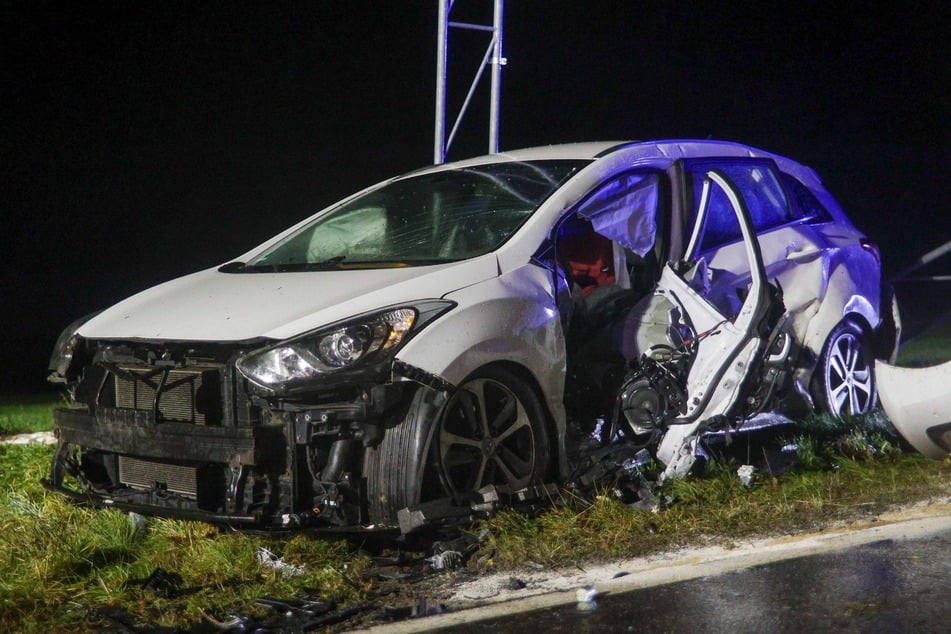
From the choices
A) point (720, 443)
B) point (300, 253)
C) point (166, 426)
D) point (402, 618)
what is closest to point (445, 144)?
point (300, 253)

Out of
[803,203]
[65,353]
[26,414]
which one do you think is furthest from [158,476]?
[26,414]

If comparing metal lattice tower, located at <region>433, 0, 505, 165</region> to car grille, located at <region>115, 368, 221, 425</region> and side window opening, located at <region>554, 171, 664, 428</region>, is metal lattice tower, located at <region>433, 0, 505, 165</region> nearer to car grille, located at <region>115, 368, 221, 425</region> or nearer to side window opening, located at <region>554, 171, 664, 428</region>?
side window opening, located at <region>554, 171, 664, 428</region>

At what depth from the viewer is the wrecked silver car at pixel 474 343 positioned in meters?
4.46

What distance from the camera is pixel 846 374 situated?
6.66m

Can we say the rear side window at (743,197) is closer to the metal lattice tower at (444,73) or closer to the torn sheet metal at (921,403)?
the torn sheet metal at (921,403)

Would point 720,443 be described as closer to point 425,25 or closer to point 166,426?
point 166,426

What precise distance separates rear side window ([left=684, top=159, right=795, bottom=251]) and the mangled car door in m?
0.30

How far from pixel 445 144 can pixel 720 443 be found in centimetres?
433

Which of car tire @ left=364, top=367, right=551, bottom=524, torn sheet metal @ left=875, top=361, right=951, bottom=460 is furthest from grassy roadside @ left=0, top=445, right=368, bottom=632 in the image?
torn sheet metal @ left=875, top=361, right=951, bottom=460

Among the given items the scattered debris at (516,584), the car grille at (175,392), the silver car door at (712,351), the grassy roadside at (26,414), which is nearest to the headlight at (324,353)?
the car grille at (175,392)

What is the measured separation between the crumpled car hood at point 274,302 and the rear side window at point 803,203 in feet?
8.40

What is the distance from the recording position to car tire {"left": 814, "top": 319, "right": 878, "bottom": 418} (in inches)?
254

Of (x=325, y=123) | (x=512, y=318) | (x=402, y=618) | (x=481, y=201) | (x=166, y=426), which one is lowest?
(x=402, y=618)

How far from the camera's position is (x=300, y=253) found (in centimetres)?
597
